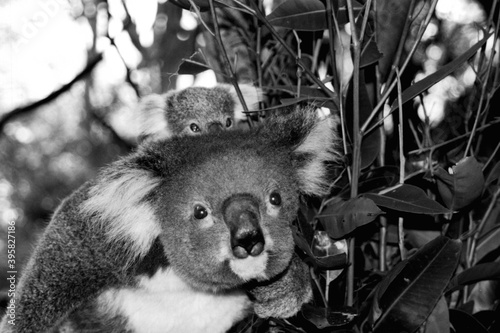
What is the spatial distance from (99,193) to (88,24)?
2.60 metres

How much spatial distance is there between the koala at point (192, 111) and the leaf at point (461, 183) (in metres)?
1.50

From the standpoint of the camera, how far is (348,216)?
1.47 meters

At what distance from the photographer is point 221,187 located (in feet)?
5.40

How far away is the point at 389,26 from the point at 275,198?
722 millimetres

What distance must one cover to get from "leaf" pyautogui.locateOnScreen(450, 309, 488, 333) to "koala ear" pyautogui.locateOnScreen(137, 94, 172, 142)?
2.03 metres

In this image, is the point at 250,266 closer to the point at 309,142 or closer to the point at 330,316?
the point at 330,316

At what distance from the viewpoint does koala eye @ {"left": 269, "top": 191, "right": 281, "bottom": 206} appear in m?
1.69

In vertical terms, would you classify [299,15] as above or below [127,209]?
above

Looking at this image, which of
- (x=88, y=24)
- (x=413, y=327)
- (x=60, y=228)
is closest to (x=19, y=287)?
Answer: (x=60, y=228)

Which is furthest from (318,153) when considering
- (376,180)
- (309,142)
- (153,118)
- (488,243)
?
(153,118)

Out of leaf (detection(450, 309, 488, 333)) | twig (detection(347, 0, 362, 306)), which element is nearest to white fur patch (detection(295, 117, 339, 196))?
twig (detection(347, 0, 362, 306))

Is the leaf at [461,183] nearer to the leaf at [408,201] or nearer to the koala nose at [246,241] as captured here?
the leaf at [408,201]

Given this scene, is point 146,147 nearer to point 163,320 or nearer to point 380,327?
point 163,320

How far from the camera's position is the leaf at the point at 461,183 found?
151cm
